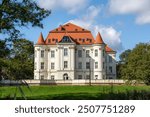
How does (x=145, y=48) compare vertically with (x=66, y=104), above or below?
above

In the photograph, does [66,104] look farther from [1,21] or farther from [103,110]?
[1,21]

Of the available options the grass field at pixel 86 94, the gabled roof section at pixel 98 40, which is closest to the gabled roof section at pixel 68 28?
the gabled roof section at pixel 98 40

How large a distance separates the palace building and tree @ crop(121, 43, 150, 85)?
1506 centimetres

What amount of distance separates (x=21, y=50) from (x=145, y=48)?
39.1 meters

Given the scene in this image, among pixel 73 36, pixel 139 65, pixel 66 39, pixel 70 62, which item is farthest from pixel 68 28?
pixel 139 65

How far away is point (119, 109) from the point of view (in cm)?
458

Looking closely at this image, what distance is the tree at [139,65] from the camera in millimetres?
47594

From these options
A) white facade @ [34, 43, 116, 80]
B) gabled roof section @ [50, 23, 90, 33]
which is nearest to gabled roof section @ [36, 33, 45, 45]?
white facade @ [34, 43, 116, 80]

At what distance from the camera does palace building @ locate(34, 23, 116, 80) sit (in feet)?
211

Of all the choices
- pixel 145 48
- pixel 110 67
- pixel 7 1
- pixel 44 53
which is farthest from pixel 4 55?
pixel 110 67

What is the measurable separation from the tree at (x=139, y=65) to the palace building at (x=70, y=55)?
49.4ft

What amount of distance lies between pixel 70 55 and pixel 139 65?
19138mm

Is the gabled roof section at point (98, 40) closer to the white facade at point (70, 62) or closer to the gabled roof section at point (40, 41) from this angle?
the white facade at point (70, 62)

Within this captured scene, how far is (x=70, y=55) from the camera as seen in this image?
6462 cm
